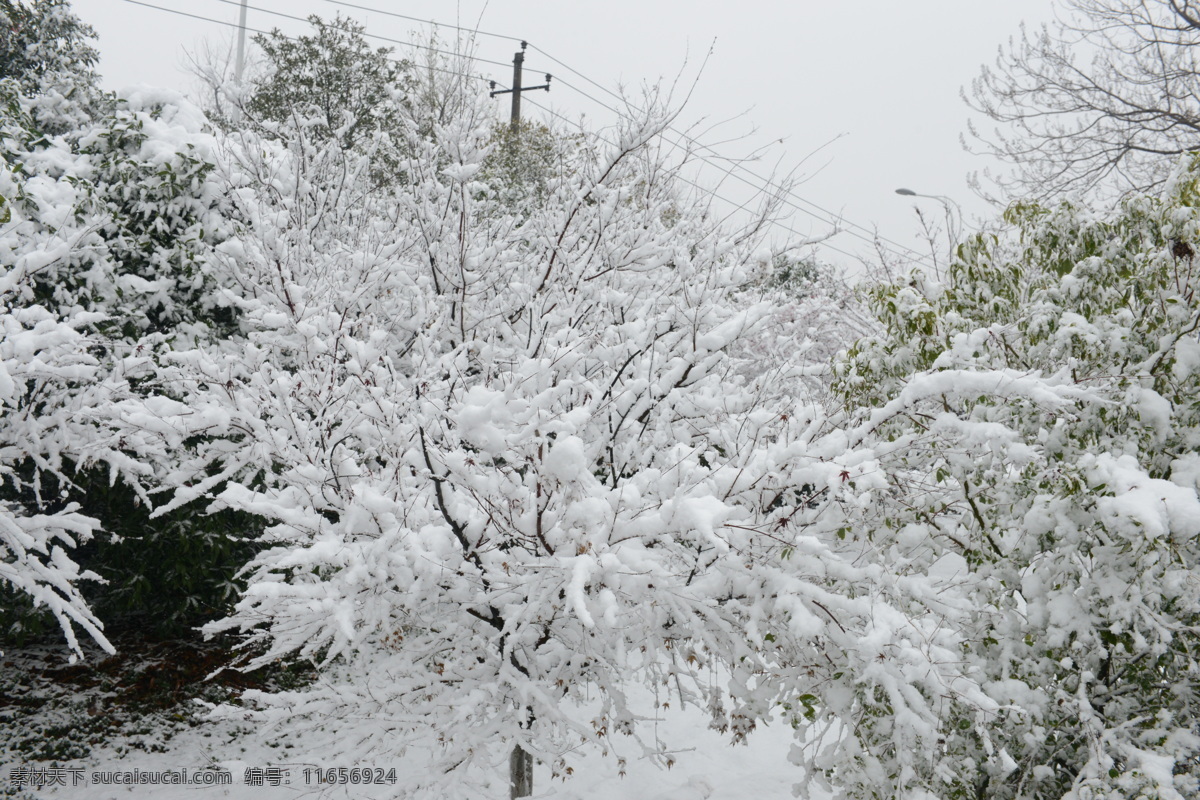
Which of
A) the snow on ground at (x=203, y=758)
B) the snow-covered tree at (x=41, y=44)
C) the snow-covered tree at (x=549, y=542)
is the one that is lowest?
the snow on ground at (x=203, y=758)

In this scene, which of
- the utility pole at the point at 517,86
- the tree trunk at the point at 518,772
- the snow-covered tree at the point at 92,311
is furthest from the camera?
the utility pole at the point at 517,86

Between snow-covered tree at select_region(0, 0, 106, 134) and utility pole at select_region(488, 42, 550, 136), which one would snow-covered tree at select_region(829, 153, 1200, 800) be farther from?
utility pole at select_region(488, 42, 550, 136)

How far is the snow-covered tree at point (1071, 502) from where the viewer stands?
265 cm

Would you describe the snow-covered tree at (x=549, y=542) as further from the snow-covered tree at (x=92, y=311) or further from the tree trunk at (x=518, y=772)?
the snow-covered tree at (x=92, y=311)

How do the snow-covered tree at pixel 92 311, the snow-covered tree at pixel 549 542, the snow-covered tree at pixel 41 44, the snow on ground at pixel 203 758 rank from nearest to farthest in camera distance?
the snow-covered tree at pixel 549 542, the snow-covered tree at pixel 92 311, the snow on ground at pixel 203 758, the snow-covered tree at pixel 41 44

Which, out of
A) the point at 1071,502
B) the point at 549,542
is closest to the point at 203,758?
the point at 549,542

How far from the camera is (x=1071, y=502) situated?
2787 mm

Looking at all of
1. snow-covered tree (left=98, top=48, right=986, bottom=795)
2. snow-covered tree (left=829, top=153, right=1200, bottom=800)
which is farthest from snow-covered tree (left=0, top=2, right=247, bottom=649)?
snow-covered tree (left=829, top=153, right=1200, bottom=800)

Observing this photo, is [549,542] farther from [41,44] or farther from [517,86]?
[517,86]

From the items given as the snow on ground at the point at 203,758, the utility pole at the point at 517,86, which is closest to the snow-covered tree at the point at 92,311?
the snow on ground at the point at 203,758

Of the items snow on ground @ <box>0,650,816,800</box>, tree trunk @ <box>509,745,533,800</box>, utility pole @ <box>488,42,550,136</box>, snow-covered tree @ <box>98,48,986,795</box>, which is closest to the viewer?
snow-covered tree @ <box>98,48,986,795</box>

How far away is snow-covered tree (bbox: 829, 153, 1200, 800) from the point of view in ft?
8.68

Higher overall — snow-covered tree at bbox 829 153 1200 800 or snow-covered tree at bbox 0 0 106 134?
snow-covered tree at bbox 0 0 106 134

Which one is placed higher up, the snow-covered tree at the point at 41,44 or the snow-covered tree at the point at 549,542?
the snow-covered tree at the point at 41,44
